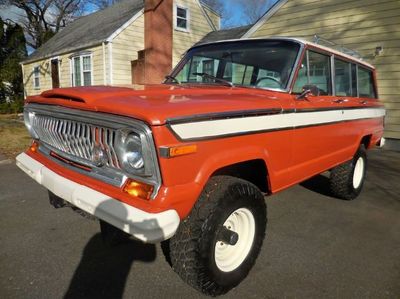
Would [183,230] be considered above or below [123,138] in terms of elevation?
below

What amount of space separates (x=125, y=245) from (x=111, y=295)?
0.81 metres

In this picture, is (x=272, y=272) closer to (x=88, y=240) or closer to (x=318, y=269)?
(x=318, y=269)

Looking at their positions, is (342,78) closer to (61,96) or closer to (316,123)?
(316,123)

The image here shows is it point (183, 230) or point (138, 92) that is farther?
point (138, 92)

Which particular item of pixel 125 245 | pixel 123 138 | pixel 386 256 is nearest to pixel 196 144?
pixel 123 138

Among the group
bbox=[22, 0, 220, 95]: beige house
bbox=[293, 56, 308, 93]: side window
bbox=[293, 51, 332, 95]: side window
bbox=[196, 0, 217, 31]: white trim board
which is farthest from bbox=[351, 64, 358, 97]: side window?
bbox=[196, 0, 217, 31]: white trim board

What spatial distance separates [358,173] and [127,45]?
515 inches

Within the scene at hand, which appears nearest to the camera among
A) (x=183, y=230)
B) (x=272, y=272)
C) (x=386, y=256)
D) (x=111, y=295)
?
(x=183, y=230)

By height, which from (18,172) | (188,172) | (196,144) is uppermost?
(196,144)

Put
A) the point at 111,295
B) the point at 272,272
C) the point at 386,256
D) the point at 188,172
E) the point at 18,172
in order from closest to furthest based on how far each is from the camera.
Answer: the point at 188,172, the point at 111,295, the point at 272,272, the point at 386,256, the point at 18,172

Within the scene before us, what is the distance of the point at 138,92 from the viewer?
2840 mm

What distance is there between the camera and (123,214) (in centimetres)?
221

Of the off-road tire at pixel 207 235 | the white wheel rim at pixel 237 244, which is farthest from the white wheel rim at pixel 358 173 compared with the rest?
the off-road tire at pixel 207 235

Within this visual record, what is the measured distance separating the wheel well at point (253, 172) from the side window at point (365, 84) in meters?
2.76
